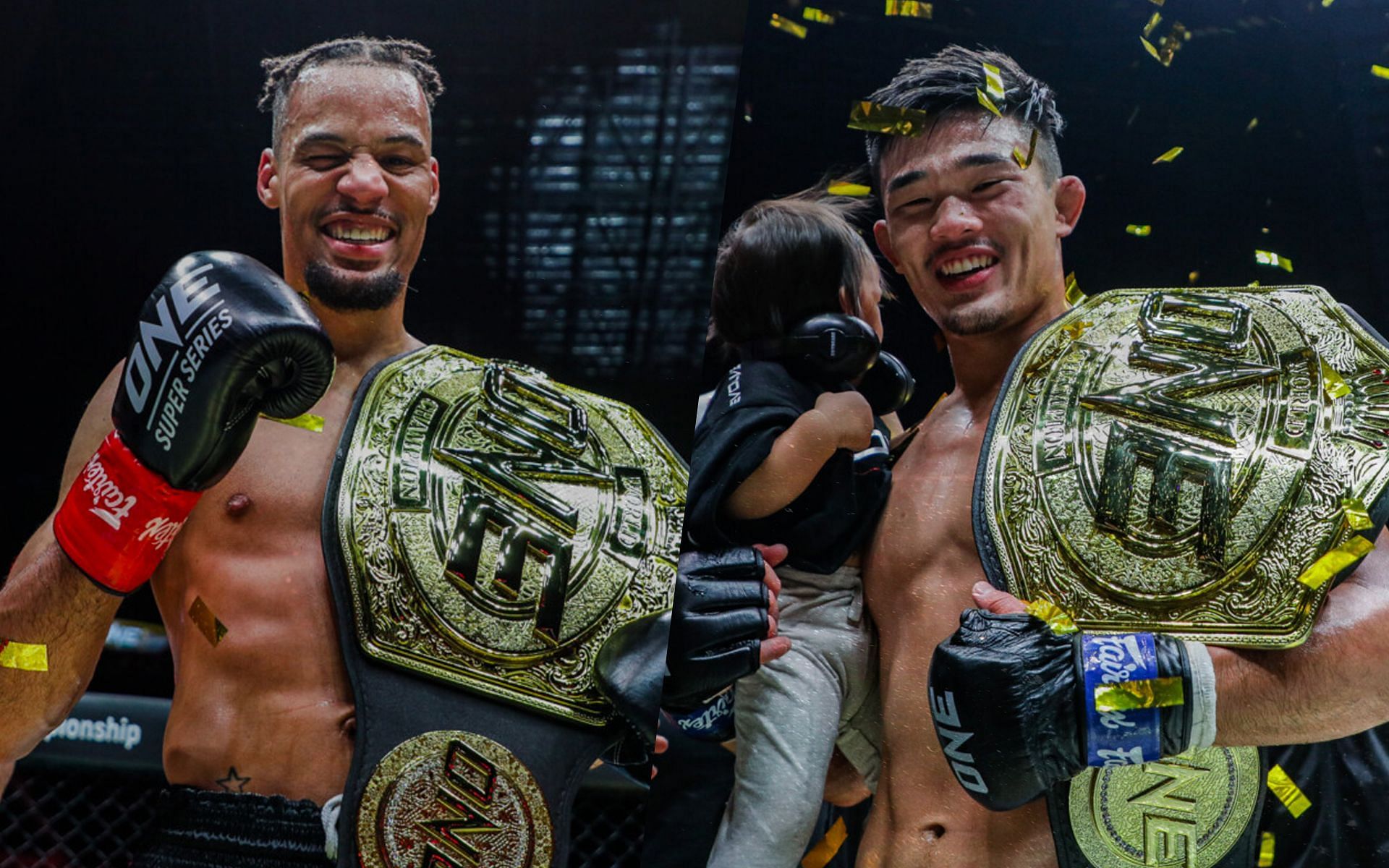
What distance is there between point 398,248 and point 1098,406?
53.4 inches

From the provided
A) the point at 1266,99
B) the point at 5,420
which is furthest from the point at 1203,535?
the point at 5,420

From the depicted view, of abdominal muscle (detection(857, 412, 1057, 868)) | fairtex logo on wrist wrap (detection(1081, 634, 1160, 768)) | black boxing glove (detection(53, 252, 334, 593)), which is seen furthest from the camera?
black boxing glove (detection(53, 252, 334, 593))

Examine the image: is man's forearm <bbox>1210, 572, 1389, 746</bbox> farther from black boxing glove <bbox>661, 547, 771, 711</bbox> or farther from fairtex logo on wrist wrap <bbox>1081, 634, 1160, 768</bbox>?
black boxing glove <bbox>661, 547, 771, 711</bbox>

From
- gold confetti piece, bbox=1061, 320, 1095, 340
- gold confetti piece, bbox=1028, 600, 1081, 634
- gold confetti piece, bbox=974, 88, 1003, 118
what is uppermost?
gold confetti piece, bbox=974, 88, 1003, 118

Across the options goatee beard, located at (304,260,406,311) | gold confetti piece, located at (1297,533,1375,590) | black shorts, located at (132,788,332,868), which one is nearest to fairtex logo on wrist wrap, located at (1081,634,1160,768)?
gold confetti piece, located at (1297,533,1375,590)

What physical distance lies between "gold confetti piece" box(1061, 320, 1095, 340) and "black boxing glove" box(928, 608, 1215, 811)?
51 centimetres

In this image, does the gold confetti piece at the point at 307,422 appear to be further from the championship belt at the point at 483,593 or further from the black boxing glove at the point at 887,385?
the black boxing glove at the point at 887,385

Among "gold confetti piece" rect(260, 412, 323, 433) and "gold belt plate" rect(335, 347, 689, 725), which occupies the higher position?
"gold confetti piece" rect(260, 412, 323, 433)

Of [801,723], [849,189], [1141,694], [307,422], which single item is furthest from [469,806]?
[849,189]

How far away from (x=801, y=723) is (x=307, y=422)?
1080 millimetres

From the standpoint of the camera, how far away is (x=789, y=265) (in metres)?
2.23

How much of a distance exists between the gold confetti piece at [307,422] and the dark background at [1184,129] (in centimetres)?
96

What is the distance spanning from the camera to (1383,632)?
1.83 metres

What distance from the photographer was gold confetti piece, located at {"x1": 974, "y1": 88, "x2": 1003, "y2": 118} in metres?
2.17
